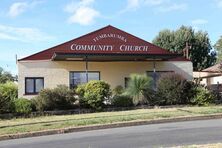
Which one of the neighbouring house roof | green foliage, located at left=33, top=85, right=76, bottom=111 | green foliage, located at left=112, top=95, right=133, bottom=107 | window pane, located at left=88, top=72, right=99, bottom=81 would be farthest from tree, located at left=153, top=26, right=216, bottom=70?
green foliage, located at left=33, top=85, right=76, bottom=111

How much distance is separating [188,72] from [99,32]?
26.2 ft

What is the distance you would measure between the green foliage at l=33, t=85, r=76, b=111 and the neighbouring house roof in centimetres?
678

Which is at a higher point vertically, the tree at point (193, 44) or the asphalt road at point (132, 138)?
Answer: the tree at point (193, 44)

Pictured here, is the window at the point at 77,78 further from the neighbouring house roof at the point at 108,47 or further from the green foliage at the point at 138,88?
the green foliage at the point at 138,88

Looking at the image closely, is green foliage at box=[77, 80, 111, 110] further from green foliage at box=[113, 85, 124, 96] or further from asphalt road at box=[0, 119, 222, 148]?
asphalt road at box=[0, 119, 222, 148]

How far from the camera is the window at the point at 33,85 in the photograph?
31812 mm

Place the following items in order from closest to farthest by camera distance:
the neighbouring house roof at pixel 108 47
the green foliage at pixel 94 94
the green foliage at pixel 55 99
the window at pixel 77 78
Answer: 1. the green foliage at pixel 55 99
2. the green foliage at pixel 94 94
3. the neighbouring house roof at pixel 108 47
4. the window at pixel 77 78

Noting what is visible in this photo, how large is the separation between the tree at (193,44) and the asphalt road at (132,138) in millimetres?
47018

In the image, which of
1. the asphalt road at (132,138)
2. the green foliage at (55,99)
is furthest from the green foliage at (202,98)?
the asphalt road at (132,138)

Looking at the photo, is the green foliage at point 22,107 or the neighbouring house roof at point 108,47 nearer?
the green foliage at point 22,107

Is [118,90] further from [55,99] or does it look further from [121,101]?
[55,99]

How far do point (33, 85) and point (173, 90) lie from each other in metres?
10.9

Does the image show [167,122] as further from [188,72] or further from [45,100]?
[188,72]

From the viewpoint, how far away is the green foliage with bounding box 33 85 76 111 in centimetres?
2373
